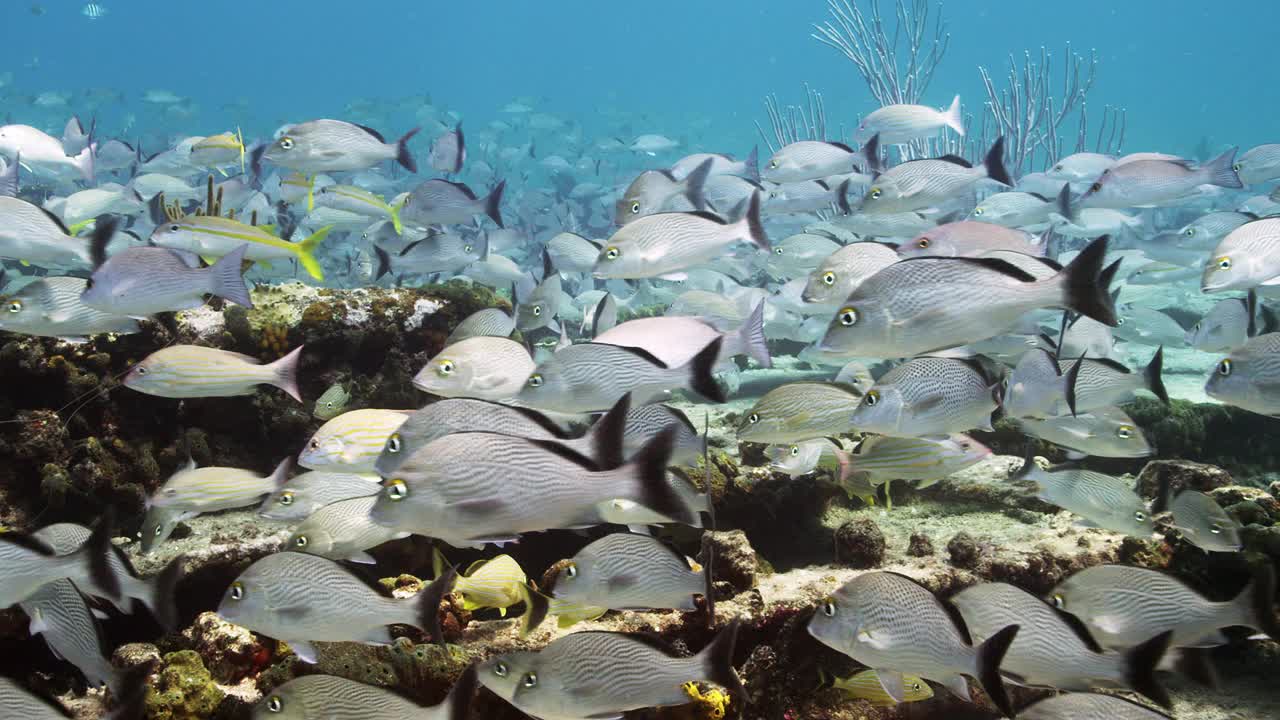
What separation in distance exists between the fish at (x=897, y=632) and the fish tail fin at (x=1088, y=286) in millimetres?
1209

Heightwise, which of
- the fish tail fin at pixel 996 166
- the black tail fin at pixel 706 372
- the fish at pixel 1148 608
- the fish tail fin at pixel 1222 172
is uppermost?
the fish tail fin at pixel 1222 172

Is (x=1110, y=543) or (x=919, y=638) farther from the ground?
(x=919, y=638)

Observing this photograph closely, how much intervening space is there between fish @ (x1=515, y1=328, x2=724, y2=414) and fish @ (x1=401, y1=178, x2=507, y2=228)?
403 centimetres

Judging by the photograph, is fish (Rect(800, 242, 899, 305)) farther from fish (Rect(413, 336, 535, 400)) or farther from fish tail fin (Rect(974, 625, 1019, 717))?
fish tail fin (Rect(974, 625, 1019, 717))

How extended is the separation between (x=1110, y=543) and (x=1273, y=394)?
5.11 feet

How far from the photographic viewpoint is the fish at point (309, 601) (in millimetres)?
2557

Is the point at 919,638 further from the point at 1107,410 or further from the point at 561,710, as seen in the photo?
the point at 1107,410

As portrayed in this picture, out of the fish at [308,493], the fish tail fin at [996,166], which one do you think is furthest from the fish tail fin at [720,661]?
the fish tail fin at [996,166]

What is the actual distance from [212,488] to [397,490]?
2.08 metres

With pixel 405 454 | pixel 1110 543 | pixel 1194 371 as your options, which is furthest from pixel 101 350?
pixel 1194 371

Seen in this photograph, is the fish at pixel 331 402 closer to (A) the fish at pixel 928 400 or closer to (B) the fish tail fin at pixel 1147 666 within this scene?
(A) the fish at pixel 928 400

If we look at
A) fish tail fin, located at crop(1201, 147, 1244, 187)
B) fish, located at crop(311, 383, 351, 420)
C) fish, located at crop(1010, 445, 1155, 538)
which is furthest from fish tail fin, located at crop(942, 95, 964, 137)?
fish, located at crop(311, 383, 351, 420)

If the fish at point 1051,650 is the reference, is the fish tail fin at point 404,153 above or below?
above

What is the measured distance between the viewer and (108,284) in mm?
3396
